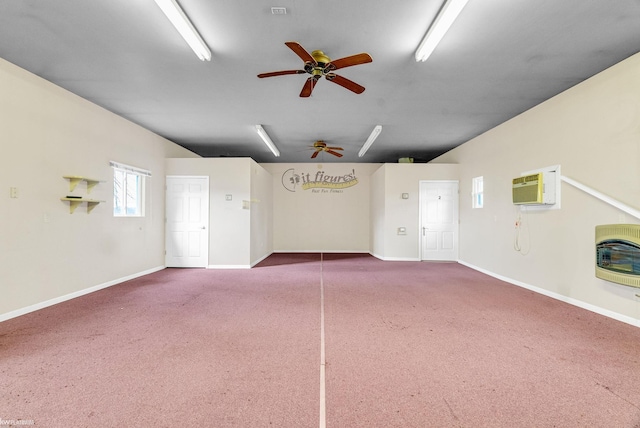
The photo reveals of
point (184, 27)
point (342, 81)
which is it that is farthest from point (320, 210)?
point (184, 27)

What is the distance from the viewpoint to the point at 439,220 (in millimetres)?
8031

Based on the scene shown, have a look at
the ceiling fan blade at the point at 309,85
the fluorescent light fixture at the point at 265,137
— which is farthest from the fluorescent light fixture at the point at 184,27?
the fluorescent light fixture at the point at 265,137

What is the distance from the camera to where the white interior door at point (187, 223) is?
6.97m

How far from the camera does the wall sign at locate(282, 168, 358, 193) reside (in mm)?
10148

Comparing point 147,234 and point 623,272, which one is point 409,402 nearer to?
point 623,272

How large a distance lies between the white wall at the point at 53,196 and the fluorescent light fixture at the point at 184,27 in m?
2.44

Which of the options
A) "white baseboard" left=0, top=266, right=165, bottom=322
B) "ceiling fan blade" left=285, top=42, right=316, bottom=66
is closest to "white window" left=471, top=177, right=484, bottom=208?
"ceiling fan blade" left=285, top=42, right=316, bottom=66

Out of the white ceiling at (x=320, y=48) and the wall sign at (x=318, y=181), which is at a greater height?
the white ceiling at (x=320, y=48)

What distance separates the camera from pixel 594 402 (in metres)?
1.91

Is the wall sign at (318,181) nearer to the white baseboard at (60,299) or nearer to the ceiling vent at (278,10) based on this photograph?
the white baseboard at (60,299)

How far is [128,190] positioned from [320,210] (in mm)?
5900

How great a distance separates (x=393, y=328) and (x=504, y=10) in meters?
3.27

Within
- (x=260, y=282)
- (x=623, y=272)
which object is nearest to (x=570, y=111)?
(x=623, y=272)

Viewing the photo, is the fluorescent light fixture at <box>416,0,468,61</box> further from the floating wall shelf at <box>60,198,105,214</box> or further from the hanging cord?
the floating wall shelf at <box>60,198,105,214</box>
